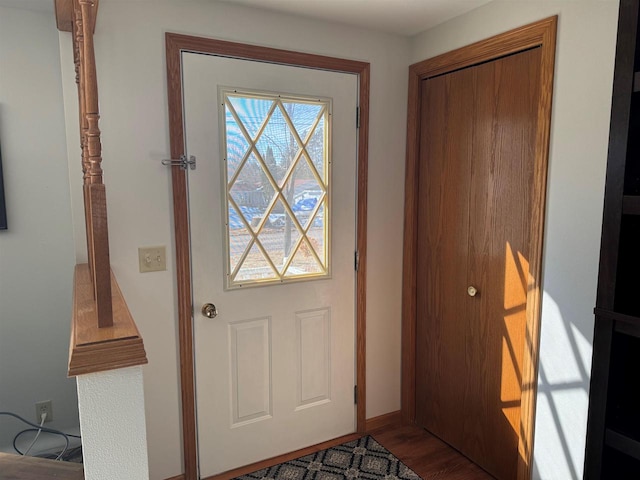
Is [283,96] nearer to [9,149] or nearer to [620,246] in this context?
[9,149]

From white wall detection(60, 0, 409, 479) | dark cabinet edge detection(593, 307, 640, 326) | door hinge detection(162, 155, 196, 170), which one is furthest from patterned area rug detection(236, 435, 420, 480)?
door hinge detection(162, 155, 196, 170)

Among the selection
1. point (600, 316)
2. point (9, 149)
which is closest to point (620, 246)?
point (600, 316)

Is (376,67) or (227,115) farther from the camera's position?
(376,67)

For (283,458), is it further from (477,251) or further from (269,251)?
(477,251)

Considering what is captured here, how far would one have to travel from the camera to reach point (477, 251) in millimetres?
2238

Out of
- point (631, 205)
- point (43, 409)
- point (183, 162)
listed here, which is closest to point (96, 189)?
point (183, 162)

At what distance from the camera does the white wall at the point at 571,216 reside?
167 cm

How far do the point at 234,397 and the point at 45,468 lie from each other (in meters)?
0.97

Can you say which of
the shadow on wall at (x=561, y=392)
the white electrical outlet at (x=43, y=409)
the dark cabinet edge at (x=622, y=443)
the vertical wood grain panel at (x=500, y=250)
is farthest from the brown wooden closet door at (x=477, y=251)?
the white electrical outlet at (x=43, y=409)

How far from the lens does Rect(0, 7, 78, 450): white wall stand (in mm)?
2213

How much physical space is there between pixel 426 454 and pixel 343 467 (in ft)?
1.50

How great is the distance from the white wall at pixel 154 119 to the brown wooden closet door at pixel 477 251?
1.30 ft

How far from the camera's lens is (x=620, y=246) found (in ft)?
4.32

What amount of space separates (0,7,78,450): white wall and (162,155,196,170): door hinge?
0.72 metres
